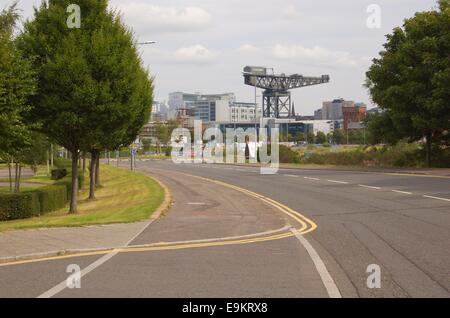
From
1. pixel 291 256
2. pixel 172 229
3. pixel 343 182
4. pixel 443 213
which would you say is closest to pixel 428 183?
pixel 343 182

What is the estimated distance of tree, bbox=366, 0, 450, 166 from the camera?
34.3m

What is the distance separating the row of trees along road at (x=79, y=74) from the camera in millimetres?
18312

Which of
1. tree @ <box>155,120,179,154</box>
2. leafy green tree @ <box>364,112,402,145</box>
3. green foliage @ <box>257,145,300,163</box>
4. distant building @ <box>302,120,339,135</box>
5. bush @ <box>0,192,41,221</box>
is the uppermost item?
distant building @ <box>302,120,339,135</box>

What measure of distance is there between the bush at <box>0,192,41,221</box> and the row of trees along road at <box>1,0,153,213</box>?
2.60 metres

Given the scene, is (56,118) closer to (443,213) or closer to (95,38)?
(95,38)

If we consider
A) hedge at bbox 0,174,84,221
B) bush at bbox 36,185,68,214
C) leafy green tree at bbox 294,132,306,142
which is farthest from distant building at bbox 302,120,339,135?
hedge at bbox 0,174,84,221

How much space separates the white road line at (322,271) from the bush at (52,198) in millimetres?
13100

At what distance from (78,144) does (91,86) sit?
2941mm

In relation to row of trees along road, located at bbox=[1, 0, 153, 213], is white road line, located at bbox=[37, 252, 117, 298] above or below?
below

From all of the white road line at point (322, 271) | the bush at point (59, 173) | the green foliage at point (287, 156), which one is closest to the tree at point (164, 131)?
the green foliage at point (287, 156)

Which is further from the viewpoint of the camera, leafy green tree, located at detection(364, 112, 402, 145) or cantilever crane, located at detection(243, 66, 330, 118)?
cantilever crane, located at detection(243, 66, 330, 118)

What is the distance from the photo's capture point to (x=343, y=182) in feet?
92.8

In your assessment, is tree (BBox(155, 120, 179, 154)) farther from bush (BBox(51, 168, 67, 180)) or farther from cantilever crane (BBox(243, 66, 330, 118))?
bush (BBox(51, 168, 67, 180))
